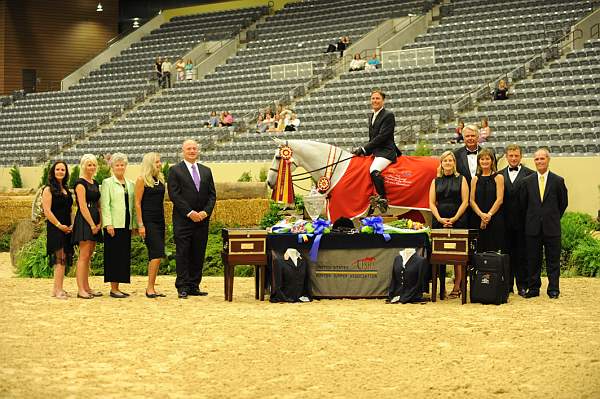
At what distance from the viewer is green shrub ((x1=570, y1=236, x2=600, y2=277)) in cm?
1378

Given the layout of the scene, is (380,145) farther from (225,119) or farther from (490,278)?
(225,119)

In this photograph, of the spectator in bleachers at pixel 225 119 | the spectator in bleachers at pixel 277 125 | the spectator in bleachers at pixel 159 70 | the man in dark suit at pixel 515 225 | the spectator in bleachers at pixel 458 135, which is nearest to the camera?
the man in dark suit at pixel 515 225

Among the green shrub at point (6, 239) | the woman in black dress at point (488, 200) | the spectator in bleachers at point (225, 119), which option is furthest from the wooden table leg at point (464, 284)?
the spectator in bleachers at point (225, 119)

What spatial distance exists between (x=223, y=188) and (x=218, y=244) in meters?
3.27

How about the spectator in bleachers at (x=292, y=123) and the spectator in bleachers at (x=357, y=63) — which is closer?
the spectator in bleachers at (x=292, y=123)

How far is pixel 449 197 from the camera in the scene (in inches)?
452

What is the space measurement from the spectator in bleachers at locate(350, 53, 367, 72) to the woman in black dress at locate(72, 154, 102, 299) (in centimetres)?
1865

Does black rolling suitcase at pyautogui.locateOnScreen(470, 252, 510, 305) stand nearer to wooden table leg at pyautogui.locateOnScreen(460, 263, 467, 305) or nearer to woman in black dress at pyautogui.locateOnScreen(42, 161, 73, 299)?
wooden table leg at pyautogui.locateOnScreen(460, 263, 467, 305)

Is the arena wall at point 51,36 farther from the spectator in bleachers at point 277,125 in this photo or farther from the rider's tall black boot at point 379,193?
the rider's tall black boot at point 379,193

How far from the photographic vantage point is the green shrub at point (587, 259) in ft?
45.2

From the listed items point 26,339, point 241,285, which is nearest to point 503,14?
point 241,285

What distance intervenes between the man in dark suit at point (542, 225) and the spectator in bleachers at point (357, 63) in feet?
60.3

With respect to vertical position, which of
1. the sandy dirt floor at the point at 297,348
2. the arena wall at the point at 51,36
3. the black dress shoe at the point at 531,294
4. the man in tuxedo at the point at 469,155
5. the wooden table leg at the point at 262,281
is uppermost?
the arena wall at the point at 51,36

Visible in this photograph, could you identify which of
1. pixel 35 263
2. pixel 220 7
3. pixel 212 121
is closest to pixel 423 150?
pixel 35 263
